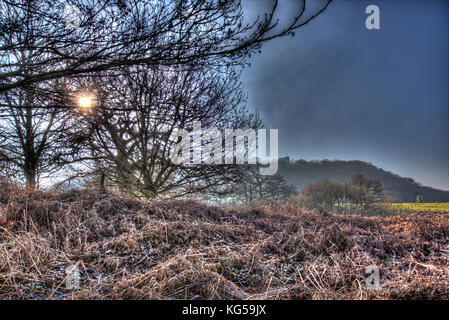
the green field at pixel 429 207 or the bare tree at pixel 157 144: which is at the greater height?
the bare tree at pixel 157 144

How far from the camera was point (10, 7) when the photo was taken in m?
3.21

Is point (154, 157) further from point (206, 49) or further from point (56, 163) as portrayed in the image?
point (206, 49)

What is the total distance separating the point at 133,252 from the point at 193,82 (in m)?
6.51

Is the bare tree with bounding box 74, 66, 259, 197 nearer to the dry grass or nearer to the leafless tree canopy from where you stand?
the leafless tree canopy

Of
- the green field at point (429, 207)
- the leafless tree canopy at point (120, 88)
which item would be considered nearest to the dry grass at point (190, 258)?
the leafless tree canopy at point (120, 88)

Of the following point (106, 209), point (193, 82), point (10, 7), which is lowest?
point (106, 209)

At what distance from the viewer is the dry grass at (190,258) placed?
2.18 meters

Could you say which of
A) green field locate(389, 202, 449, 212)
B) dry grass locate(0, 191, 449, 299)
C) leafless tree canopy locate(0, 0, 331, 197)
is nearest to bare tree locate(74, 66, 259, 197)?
leafless tree canopy locate(0, 0, 331, 197)

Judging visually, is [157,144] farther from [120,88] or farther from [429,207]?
[429,207]

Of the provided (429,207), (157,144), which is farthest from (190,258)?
(429,207)

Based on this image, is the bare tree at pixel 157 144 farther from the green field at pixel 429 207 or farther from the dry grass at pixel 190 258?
the green field at pixel 429 207

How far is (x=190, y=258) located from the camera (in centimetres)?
274

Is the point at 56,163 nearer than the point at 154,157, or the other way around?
the point at 154,157

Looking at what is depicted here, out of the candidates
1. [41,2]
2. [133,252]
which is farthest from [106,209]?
[41,2]
